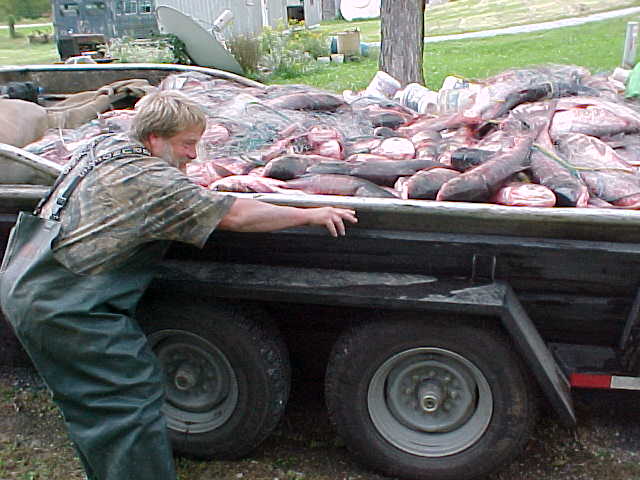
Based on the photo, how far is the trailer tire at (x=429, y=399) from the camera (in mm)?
3074

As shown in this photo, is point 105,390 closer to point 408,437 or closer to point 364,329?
point 364,329

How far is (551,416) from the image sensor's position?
12.3ft

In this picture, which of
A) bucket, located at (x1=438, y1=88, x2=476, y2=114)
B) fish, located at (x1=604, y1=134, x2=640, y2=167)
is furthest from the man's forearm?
bucket, located at (x1=438, y1=88, x2=476, y2=114)

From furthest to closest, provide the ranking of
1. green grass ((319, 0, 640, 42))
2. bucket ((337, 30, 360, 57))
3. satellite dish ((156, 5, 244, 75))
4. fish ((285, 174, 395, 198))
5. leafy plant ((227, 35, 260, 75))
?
green grass ((319, 0, 640, 42)), bucket ((337, 30, 360, 57)), leafy plant ((227, 35, 260, 75)), satellite dish ((156, 5, 244, 75)), fish ((285, 174, 395, 198))

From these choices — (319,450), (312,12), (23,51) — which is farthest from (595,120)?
(312,12)

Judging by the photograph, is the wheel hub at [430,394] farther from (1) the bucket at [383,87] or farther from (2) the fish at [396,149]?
(1) the bucket at [383,87]

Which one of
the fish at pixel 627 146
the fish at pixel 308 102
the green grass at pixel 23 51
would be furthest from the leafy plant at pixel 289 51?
the fish at pixel 627 146

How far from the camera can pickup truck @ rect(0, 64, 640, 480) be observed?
2.93 meters

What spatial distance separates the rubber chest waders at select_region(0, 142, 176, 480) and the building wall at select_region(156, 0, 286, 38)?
17497 mm

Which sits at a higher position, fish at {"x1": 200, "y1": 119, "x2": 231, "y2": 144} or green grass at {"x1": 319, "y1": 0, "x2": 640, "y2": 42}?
fish at {"x1": 200, "y1": 119, "x2": 231, "y2": 144}

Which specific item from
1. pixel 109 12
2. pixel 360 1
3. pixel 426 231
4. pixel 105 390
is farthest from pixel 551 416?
pixel 360 1

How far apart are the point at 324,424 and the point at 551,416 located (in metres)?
1.17

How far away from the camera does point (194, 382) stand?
3.46 metres

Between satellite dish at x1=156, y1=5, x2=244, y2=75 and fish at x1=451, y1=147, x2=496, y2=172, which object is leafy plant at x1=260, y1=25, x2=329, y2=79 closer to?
satellite dish at x1=156, y1=5, x2=244, y2=75
